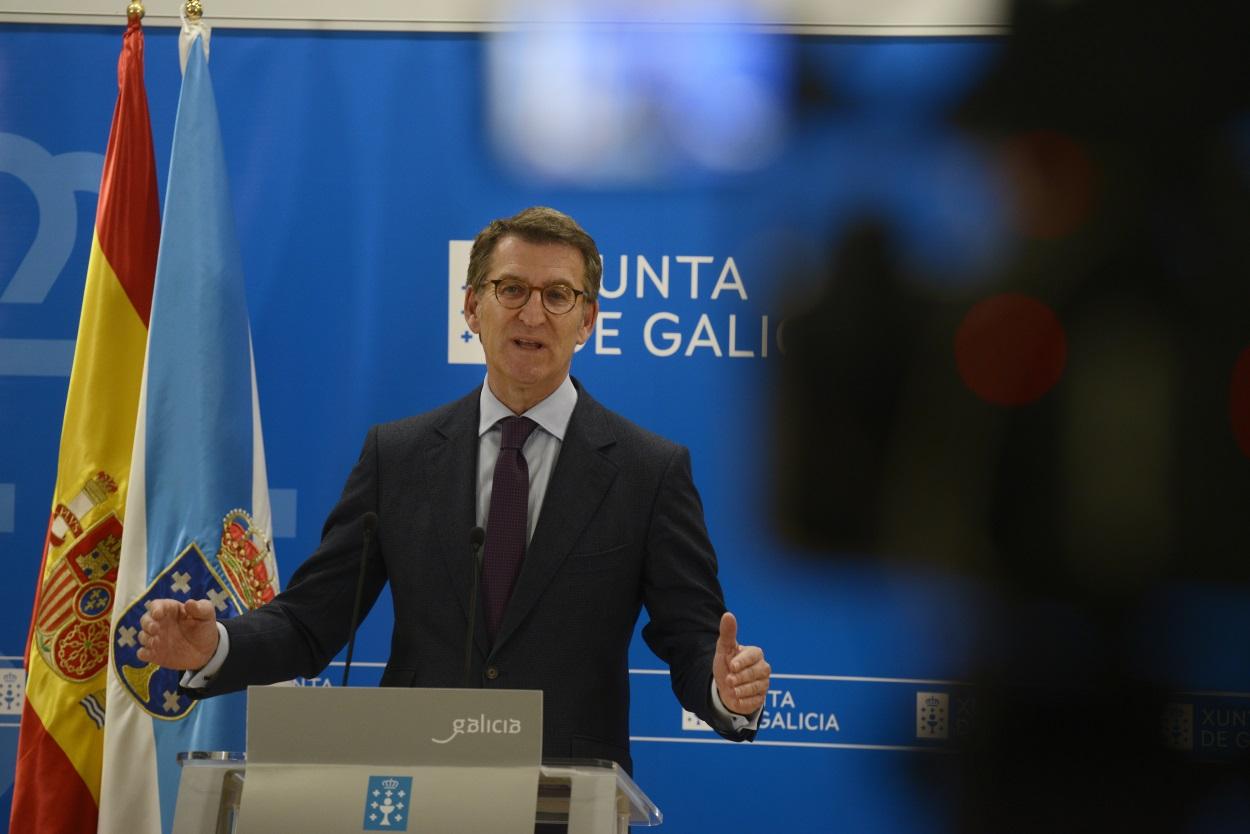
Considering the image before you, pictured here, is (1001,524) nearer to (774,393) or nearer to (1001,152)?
(774,393)

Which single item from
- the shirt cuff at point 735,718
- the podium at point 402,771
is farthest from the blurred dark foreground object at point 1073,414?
the podium at point 402,771

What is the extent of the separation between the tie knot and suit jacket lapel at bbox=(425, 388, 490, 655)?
7cm

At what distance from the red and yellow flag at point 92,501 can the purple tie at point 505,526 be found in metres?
1.31

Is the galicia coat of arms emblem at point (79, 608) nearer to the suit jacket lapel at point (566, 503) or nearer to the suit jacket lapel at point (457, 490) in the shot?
the suit jacket lapel at point (457, 490)

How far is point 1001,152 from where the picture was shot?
3781 mm

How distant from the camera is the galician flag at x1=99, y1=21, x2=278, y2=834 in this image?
326 centimetres

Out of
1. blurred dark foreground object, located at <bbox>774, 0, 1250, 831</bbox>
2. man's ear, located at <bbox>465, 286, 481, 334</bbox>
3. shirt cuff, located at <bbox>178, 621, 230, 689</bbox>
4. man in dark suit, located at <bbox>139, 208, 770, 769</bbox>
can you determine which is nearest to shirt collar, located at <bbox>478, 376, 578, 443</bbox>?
man in dark suit, located at <bbox>139, 208, 770, 769</bbox>

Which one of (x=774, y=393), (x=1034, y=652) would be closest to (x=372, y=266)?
(x=774, y=393)

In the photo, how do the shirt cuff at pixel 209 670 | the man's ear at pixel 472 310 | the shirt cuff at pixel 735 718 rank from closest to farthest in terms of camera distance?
the shirt cuff at pixel 735 718 → the shirt cuff at pixel 209 670 → the man's ear at pixel 472 310

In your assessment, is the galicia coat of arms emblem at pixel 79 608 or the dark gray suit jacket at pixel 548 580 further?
the galicia coat of arms emblem at pixel 79 608

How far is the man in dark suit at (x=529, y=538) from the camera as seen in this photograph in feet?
8.18

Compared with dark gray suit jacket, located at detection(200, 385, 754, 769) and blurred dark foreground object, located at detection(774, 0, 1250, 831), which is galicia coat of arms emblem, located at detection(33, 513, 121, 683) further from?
blurred dark foreground object, located at detection(774, 0, 1250, 831)

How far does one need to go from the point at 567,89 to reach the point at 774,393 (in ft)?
3.50

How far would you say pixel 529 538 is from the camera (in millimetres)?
2594
